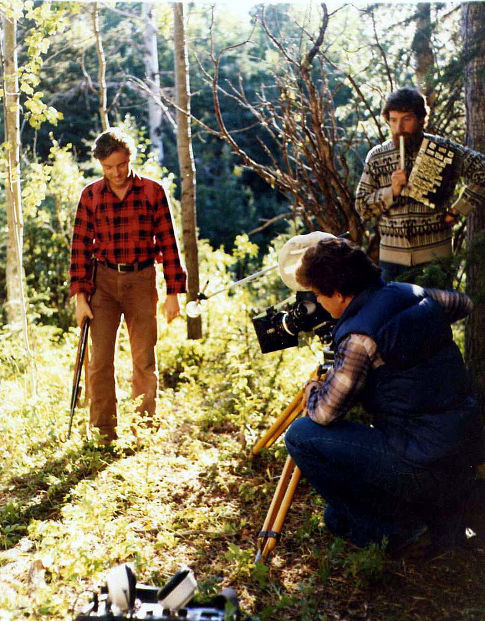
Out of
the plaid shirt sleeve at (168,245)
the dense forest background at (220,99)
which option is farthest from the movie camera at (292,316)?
the dense forest background at (220,99)

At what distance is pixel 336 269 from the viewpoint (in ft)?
9.29

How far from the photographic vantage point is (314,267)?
2.84 metres

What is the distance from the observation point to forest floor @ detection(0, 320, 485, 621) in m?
2.83

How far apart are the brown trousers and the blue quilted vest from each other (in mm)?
1886

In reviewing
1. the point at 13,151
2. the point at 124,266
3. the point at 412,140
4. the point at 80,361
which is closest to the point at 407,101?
the point at 412,140

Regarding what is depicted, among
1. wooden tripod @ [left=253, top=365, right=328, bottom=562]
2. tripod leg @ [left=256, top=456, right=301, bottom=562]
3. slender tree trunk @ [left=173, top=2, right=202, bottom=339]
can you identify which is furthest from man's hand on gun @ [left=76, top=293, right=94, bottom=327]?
slender tree trunk @ [left=173, top=2, right=202, bottom=339]

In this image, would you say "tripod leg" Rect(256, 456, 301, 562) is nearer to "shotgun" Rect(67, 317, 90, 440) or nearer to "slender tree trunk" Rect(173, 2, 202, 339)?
"shotgun" Rect(67, 317, 90, 440)

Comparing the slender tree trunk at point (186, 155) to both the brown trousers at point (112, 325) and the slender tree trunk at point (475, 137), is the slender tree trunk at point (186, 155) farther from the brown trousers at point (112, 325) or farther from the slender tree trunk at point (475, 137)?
the slender tree trunk at point (475, 137)

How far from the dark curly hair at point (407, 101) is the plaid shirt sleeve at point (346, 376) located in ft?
5.67

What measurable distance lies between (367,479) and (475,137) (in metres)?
2.44

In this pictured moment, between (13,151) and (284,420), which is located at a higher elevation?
(13,151)

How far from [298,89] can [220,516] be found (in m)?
3.18

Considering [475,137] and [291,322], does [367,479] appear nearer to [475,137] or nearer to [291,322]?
[291,322]

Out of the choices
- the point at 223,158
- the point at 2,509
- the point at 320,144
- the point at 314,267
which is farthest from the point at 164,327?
the point at 223,158
